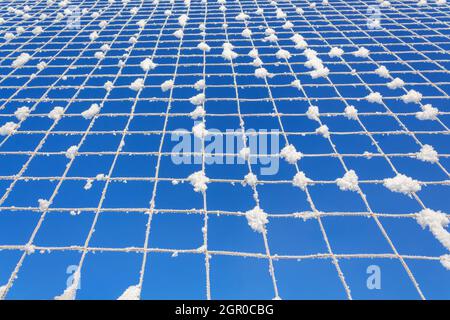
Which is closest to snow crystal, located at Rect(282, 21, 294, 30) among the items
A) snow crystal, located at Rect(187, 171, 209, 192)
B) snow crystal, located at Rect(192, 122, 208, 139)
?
snow crystal, located at Rect(192, 122, 208, 139)

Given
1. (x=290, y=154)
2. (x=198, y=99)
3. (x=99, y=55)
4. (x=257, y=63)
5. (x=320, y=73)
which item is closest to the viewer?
(x=290, y=154)

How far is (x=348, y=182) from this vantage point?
1.95m

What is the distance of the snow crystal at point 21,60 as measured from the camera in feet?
10.7

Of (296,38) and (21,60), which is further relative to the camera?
(296,38)

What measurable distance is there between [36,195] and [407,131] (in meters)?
2.33

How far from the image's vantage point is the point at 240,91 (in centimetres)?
279

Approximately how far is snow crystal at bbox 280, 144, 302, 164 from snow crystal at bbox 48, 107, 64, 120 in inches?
64.1

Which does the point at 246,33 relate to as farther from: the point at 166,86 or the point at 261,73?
the point at 166,86

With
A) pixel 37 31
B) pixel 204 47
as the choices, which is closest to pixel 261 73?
pixel 204 47

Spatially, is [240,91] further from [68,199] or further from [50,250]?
[50,250]

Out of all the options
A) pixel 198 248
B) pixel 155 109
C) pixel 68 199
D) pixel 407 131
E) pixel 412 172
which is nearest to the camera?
pixel 198 248

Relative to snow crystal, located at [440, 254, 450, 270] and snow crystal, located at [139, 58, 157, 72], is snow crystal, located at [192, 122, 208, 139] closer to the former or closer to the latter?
snow crystal, located at [139, 58, 157, 72]

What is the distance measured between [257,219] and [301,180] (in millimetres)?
384
